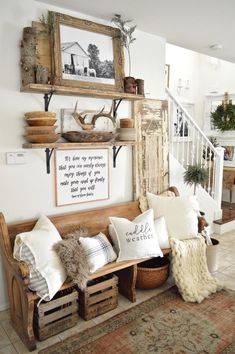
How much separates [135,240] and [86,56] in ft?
5.23

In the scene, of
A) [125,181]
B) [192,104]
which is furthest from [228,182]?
[125,181]

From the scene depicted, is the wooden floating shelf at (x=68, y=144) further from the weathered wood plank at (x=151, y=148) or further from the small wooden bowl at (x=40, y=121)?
the weathered wood plank at (x=151, y=148)

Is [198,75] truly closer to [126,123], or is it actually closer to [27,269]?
[126,123]

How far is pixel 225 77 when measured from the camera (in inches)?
213

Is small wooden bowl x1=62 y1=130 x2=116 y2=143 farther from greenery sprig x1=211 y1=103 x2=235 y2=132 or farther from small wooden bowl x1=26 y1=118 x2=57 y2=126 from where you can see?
greenery sprig x1=211 y1=103 x2=235 y2=132

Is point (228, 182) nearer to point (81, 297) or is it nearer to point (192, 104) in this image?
point (192, 104)

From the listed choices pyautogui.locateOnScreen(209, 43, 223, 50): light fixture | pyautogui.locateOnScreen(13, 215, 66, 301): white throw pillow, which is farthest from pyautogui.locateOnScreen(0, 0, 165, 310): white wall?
pyautogui.locateOnScreen(209, 43, 223, 50): light fixture

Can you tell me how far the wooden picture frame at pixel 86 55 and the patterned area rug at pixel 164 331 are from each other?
1882mm

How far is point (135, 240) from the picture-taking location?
2.38m

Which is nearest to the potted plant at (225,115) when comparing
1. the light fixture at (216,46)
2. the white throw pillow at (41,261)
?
the light fixture at (216,46)

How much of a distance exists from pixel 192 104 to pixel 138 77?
3.11m

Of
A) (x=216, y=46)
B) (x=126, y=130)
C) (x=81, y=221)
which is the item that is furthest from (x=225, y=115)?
(x=81, y=221)

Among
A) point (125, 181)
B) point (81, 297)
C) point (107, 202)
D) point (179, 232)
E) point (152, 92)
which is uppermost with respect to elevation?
point (152, 92)

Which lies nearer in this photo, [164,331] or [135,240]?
[164,331]
